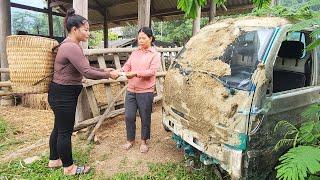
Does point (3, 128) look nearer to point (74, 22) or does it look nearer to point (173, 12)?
point (74, 22)

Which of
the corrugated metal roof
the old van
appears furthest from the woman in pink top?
the corrugated metal roof

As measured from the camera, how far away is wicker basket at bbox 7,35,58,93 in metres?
3.58

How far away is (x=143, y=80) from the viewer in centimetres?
449

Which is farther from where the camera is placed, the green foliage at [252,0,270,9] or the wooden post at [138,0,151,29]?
the wooden post at [138,0,151,29]

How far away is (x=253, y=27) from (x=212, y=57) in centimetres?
59

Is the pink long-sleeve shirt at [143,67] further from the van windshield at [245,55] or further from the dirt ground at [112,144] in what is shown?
the van windshield at [245,55]

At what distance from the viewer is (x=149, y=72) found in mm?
4340

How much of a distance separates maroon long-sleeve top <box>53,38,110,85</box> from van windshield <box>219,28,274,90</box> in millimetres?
1461

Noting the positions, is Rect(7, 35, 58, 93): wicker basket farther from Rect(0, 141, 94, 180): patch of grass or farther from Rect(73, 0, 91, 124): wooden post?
Rect(73, 0, 91, 124): wooden post

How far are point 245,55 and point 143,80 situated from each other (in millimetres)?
1553

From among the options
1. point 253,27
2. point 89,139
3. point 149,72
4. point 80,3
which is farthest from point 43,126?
point 253,27

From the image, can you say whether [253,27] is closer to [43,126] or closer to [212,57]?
[212,57]

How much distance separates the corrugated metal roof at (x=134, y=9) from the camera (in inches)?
438

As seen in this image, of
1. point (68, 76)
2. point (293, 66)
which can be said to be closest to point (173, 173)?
point (68, 76)
